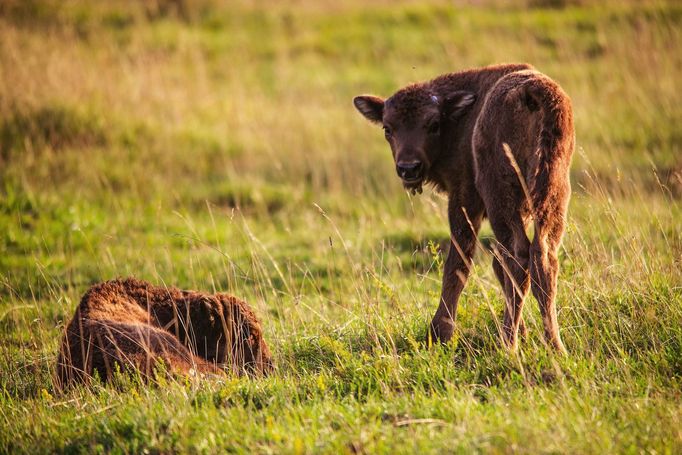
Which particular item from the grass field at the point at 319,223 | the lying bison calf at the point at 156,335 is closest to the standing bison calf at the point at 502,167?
the grass field at the point at 319,223

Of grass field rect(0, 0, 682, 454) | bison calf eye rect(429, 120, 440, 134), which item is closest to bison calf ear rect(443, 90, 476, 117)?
bison calf eye rect(429, 120, 440, 134)

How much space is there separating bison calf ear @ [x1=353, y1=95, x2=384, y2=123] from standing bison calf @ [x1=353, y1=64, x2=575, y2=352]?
54 centimetres

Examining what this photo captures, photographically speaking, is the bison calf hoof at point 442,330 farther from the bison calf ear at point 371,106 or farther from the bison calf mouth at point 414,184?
the bison calf ear at point 371,106

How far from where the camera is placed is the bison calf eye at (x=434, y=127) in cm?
602

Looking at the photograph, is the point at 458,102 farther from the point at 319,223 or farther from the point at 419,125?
the point at 319,223

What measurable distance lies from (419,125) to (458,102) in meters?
0.35

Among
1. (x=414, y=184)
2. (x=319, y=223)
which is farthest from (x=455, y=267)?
(x=319, y=223)

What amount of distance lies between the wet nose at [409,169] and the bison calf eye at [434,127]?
29 cm

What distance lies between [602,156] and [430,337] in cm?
764

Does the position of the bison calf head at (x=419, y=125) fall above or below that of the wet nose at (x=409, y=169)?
above

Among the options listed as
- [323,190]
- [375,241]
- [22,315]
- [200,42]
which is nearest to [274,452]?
[22,315]

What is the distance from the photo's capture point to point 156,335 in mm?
5418

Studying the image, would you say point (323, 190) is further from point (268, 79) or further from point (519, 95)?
point (519, 95)

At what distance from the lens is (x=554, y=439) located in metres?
3.86
